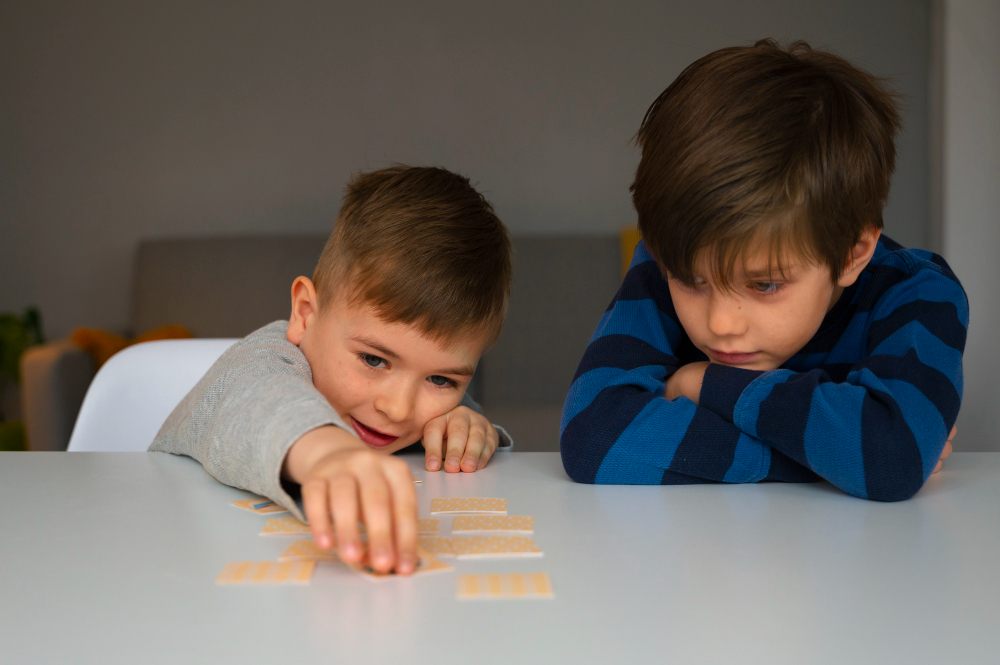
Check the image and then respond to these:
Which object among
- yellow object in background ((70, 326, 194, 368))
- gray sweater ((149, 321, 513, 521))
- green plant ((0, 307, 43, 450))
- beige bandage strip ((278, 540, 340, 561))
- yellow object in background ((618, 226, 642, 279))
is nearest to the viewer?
beige bandage strip ((278, 540, 340, 561))

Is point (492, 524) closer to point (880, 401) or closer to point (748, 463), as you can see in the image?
point (748, 463)

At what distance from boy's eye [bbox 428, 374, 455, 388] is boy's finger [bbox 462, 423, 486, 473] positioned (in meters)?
0.08

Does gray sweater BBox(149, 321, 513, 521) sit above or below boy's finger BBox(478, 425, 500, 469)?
above

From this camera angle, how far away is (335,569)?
51cm

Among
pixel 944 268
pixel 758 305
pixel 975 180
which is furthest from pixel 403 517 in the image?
pixel 975 180

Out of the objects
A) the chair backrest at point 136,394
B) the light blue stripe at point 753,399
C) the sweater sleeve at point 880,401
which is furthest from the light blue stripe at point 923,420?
the chair backrest at point 136,394

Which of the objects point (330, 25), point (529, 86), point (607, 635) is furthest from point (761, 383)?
point (330, 25)

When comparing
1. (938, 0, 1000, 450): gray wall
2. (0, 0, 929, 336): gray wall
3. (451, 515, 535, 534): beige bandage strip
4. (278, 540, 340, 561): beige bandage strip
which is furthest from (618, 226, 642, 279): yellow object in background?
(278, 540, 340, 561): beige bandage strip

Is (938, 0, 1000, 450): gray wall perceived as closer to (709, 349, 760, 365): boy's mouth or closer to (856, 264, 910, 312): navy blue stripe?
(856, 264, 910, 312): navy blue stripe

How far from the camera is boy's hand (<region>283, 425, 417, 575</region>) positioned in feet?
1.57

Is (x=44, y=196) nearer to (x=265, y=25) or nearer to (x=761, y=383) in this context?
(x=265, y=25)

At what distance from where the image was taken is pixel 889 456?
2.36 feet

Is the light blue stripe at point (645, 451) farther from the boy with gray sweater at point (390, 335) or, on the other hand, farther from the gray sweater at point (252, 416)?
the gray sweater at point (252, 416)

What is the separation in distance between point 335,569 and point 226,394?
1.31ft
